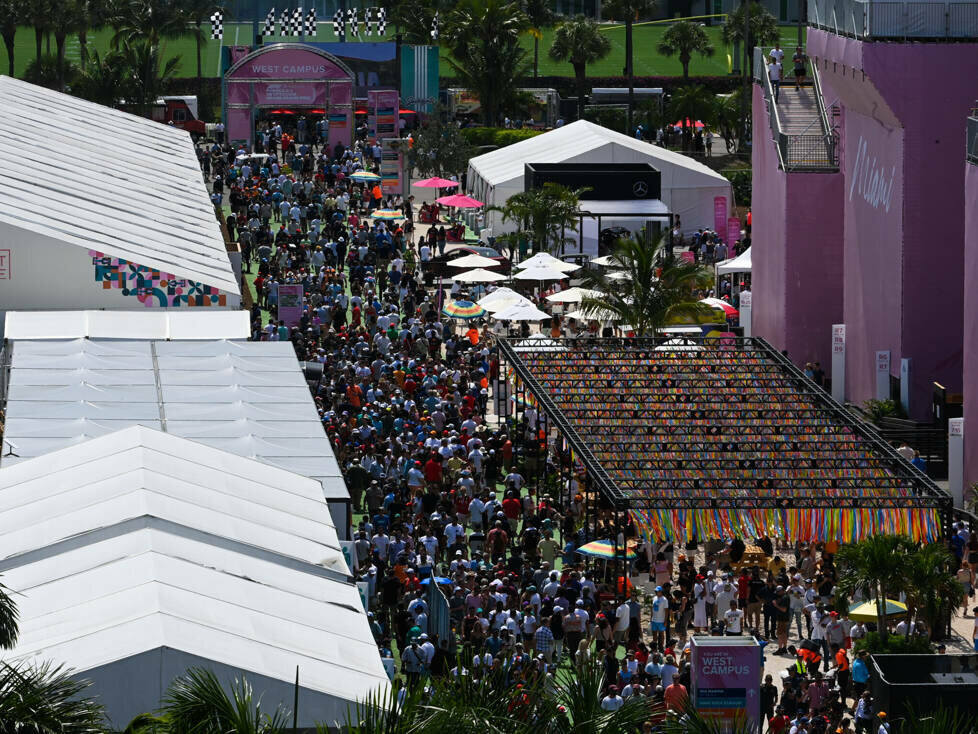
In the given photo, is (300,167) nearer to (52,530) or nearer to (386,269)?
(386,269)

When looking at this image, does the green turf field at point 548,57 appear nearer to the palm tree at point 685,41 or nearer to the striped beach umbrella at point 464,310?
the palm tree at point 685,41

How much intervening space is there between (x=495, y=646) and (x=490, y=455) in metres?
10.3

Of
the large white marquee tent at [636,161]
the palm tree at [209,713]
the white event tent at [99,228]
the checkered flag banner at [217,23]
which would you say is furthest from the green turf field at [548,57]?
the palm tree at [209,713]

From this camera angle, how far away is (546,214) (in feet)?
176

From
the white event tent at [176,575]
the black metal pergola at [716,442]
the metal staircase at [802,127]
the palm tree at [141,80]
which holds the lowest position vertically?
the black metal pergola at [716,442]

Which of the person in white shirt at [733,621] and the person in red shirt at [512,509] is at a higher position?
the person in red shirt at [512,509]

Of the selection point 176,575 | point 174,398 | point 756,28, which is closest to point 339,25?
point 756,28

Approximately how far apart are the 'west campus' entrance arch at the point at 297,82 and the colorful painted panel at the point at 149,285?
40.6 metres

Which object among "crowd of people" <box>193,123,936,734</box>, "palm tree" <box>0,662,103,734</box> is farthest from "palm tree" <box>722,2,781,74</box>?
"palm tree" <box>0,662,103,734</box>

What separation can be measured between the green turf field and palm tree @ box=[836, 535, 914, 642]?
8254cm

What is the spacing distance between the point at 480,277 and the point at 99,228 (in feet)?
45.9

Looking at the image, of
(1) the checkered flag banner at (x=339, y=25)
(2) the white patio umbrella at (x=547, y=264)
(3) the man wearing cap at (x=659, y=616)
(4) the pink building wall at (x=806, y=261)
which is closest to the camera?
(3) the man wearing cap at (x=659, y=616)

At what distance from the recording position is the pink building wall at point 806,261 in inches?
1794

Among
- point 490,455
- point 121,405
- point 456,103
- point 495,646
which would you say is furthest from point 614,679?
point 456,103
